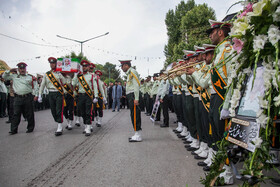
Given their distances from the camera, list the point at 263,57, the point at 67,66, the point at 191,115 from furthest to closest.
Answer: the point at 67,66 < the point at 191,115 < the point at 263,57

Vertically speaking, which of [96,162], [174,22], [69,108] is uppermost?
[174,22]

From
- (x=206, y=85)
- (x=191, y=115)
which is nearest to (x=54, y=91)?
(x=191, y=115)

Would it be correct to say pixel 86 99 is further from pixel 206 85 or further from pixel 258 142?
pixel 258 142

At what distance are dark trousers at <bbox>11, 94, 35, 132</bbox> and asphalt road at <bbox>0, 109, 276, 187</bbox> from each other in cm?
89

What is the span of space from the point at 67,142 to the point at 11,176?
247 cm

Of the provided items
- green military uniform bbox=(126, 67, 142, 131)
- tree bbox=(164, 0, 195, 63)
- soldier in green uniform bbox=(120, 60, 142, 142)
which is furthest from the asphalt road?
tree bbox=(164, 0, 195, 63)

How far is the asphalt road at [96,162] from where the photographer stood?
3.42 m

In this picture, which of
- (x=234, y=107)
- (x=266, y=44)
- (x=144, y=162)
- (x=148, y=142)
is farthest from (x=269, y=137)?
(x=148, y=142)

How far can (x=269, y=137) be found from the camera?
1725 millimetres

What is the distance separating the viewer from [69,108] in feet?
28.1

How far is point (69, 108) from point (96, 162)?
470cm

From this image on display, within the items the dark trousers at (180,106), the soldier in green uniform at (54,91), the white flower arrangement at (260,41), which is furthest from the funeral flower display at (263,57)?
the soldier in green uniform at (54,91)

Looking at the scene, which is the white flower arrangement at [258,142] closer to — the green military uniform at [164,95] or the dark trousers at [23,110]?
the green military uniform at [164,95]

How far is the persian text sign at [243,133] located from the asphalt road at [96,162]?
1452 millimetres
